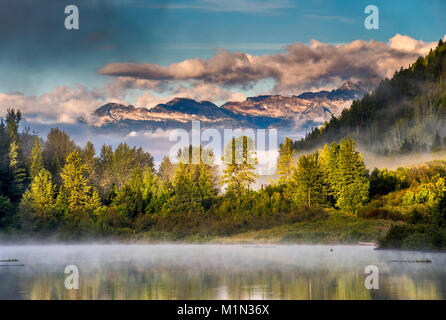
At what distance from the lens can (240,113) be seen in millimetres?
166000

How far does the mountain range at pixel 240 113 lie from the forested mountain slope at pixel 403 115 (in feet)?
109

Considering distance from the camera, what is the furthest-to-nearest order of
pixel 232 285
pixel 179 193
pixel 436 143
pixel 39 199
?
pixel 436 143, pixel 179 193, pixel 39 199, pixel 232 285

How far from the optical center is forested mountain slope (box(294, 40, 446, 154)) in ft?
304

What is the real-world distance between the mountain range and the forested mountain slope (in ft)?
109

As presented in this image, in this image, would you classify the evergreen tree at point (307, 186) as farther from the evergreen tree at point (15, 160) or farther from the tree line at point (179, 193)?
the evergreen tree at point (15, 160)

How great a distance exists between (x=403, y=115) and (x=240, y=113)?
69884mm

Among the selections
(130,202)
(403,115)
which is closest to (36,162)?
(130,202)

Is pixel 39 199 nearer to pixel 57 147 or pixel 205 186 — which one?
pixel 205 186

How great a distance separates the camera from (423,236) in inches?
1781

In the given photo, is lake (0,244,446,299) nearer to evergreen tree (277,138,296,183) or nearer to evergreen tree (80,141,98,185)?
evergreen tree (277,138,296,183)

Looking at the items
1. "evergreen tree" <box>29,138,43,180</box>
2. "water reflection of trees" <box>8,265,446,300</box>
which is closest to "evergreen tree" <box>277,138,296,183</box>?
"evergreen tree" <box>29,138,43,180</box>
